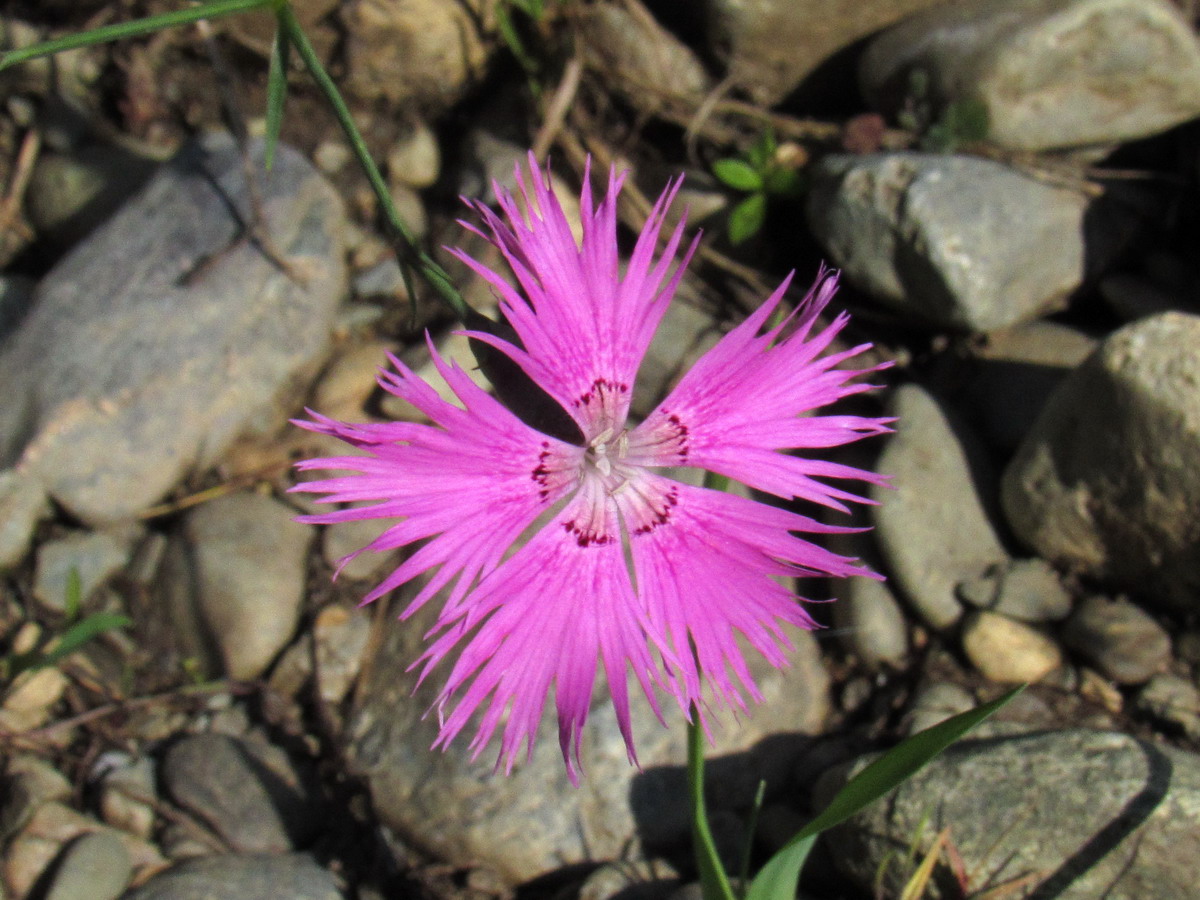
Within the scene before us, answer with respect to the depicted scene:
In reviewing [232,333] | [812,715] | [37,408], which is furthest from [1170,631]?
[37,408]

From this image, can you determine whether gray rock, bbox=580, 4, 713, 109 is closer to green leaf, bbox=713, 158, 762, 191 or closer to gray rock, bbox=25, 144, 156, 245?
green leaf, bbox=713, 158, 762, 191

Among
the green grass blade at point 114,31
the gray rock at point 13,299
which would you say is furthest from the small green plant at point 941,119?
the gray rock at point 13,299

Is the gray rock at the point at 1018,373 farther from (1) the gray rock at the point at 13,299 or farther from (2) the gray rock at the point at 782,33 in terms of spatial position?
(1) the gray rock at the point at 13,299

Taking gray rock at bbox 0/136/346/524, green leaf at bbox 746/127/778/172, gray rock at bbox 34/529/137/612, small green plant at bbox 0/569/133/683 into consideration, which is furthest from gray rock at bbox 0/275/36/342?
green leaf at bbox 746/127/778/172

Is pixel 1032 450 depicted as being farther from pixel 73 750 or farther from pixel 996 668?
pixel 73 750

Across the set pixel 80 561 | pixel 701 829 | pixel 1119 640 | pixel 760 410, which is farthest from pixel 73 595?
pixel 1119 640

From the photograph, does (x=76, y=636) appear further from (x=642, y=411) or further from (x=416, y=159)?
(x=416, y=159)
